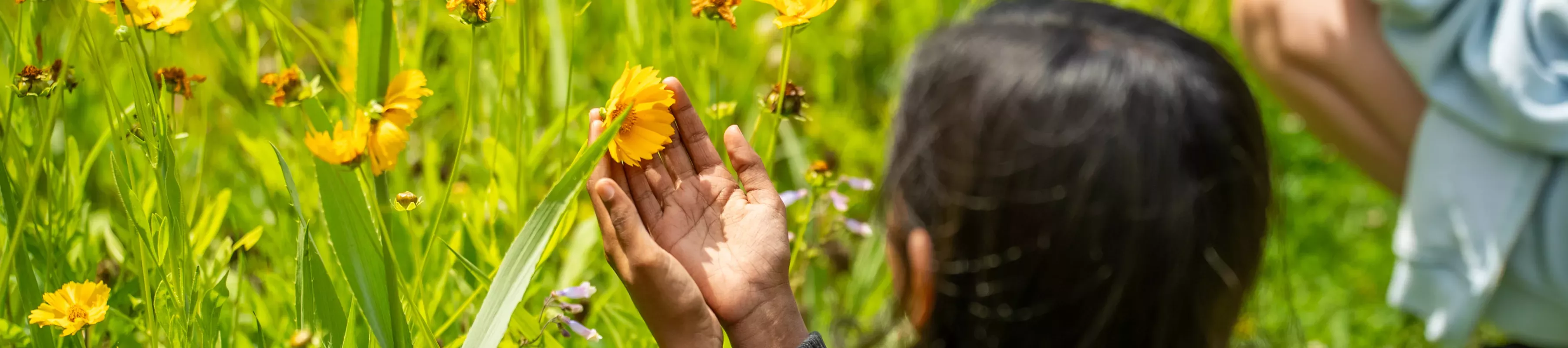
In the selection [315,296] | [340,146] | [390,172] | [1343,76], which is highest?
[340,146]

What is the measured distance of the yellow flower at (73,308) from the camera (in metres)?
0.53

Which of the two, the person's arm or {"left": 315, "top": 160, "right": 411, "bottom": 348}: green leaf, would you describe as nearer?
{"left": 315, "top": 160, "right": 411, "bottom": 348}: green leaf

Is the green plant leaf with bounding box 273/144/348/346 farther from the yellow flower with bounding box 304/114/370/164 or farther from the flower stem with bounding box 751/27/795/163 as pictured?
the flower stem with bounding box 751/27/795/163

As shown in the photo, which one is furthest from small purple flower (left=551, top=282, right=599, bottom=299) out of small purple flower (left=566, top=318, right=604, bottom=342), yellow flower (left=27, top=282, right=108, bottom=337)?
yellow flower (left=27, top=282, right=108, bottom=337)

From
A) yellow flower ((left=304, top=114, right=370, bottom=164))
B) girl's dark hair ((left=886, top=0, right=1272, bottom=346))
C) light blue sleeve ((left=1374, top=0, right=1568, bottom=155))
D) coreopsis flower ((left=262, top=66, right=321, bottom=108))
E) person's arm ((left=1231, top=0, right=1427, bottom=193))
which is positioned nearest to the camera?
yellow flower ((left=304, top=114, right=370, bottom=164))

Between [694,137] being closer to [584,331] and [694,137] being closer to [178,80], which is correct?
[584,331]

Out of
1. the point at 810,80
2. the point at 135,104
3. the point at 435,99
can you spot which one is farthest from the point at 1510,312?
the point at 135,104

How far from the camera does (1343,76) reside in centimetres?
126

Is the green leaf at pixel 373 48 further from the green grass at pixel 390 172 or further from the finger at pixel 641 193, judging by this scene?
the finger at pixel 641 193

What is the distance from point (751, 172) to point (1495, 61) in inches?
31.7

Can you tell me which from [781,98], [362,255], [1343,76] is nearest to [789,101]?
[781,98]

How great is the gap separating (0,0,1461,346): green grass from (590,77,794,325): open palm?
51 millimetres

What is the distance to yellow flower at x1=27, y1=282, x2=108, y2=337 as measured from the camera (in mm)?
533

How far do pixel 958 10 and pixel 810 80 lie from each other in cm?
25
